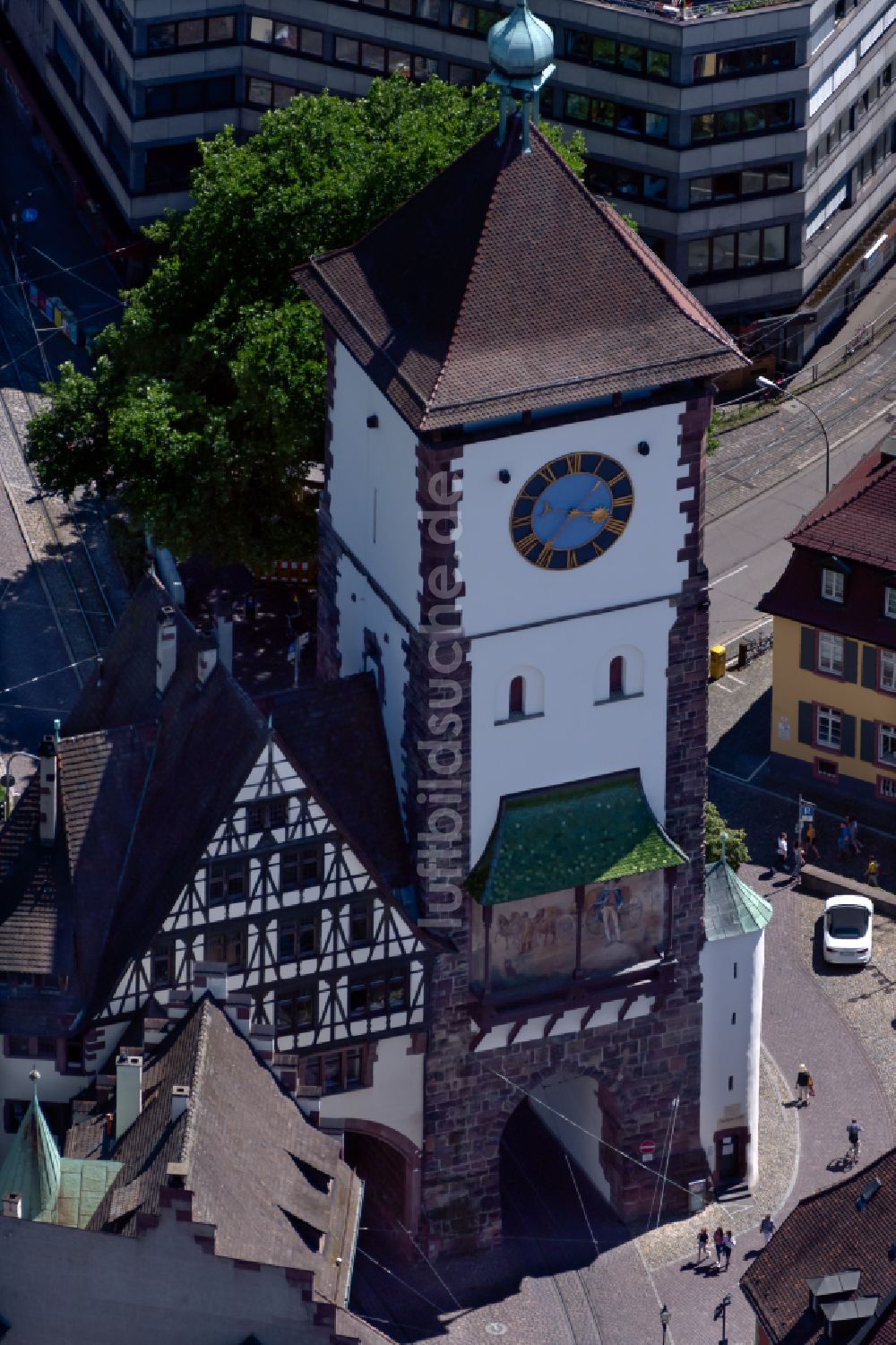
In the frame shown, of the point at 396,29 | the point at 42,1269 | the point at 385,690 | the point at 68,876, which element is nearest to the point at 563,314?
the point at 385,690

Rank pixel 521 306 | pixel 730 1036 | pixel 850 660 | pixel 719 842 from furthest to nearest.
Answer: pixel 850 660, pixel 719 842, pixel 730 1036, pixel 521 306

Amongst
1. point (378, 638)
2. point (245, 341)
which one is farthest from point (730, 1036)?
point (245, 341)

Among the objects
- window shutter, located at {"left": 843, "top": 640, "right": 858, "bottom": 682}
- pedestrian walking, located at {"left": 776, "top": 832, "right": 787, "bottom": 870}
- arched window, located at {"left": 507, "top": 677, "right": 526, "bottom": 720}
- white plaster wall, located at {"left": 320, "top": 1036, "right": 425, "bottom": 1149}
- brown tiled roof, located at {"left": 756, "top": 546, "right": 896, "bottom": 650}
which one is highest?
arched window, located at {"left": 507, "top": 677, "right": 526, "bottom": 720}

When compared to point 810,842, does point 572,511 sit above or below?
above

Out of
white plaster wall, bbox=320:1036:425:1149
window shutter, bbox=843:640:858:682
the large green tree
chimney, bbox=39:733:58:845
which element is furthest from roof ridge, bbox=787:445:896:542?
chimney, bbox=39:733:58:845

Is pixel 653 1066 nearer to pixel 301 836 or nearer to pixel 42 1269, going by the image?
pixel 301 836

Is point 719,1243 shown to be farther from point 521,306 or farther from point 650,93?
point 650,93

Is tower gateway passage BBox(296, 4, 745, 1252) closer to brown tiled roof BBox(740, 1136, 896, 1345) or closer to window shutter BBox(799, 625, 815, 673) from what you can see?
brown tiled roof BBox(740, 1136, 896, 1345)
